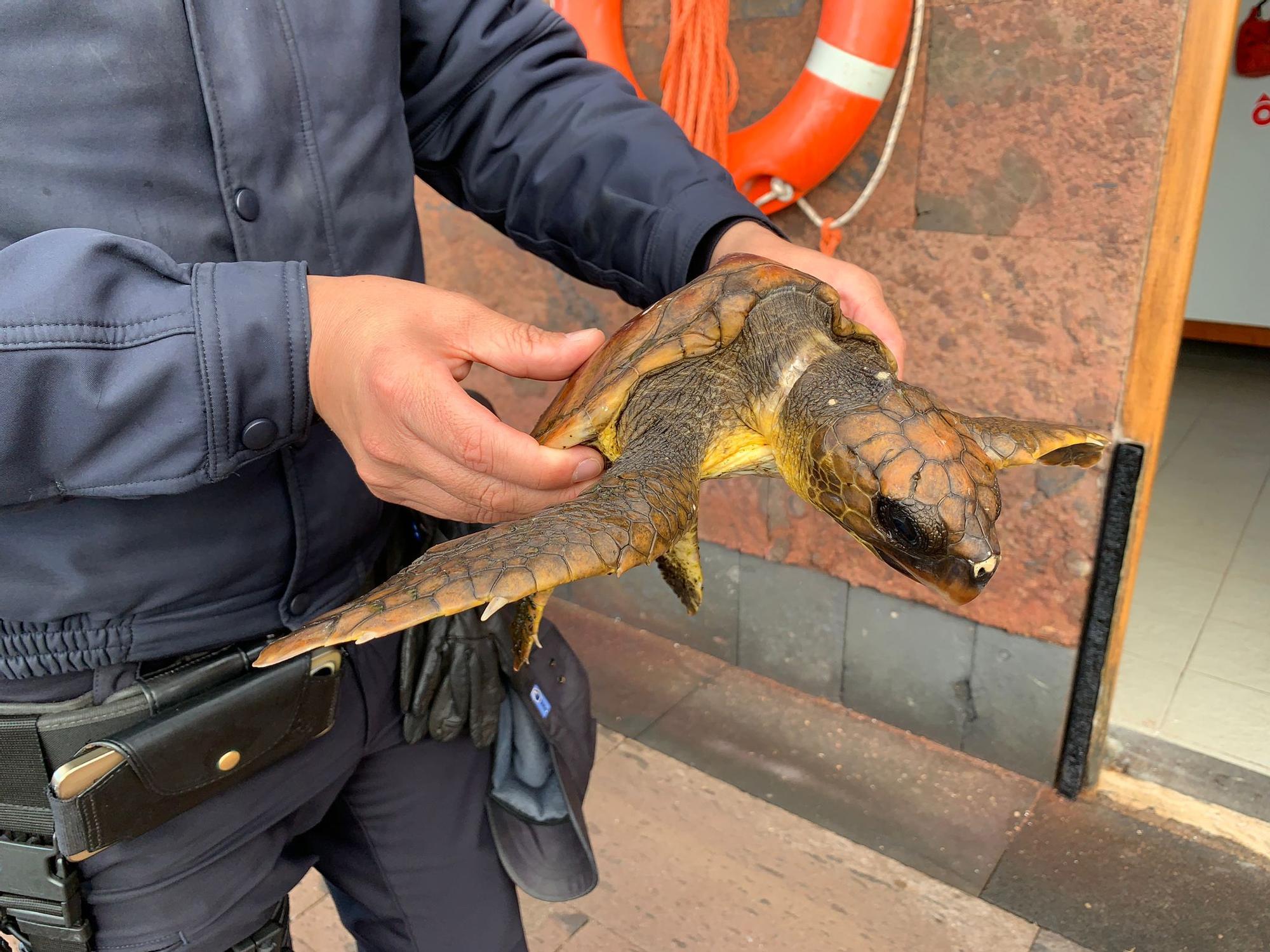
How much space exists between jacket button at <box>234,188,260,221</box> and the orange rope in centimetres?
120

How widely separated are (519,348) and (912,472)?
0.41 m

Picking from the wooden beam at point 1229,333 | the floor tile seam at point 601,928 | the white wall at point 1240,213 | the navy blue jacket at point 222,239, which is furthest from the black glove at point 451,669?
the wooden beam at point 1229,333

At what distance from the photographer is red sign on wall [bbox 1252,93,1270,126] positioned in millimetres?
4375

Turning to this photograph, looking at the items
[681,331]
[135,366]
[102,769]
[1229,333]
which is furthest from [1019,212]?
[1229,333]

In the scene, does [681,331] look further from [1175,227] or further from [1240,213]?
[1240,213]

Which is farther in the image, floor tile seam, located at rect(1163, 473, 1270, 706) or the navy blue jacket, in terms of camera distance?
floor tile seam, located at rect(1163, 473, 1270, 706)

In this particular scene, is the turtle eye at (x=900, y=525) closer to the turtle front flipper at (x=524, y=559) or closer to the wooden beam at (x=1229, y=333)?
the turtle front flipper at (x=524, y=559)

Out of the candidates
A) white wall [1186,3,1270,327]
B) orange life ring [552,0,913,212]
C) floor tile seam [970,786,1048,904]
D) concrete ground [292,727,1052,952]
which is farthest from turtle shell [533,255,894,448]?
white wall [1186,3,1270,327]

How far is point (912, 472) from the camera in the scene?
848 mm

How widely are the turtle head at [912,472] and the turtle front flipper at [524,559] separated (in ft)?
0.57

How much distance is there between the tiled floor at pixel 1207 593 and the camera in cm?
215

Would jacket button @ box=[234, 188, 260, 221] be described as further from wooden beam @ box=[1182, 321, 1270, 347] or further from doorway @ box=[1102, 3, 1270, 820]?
wooden beam @ box=[1182, 321, 1270, 347]

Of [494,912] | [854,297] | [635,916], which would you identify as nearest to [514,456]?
[854,297]

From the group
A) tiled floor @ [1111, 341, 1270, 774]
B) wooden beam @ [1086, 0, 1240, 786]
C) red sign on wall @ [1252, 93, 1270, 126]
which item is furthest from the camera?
red sign on wall @ [1252, 93, 1270, 126]
